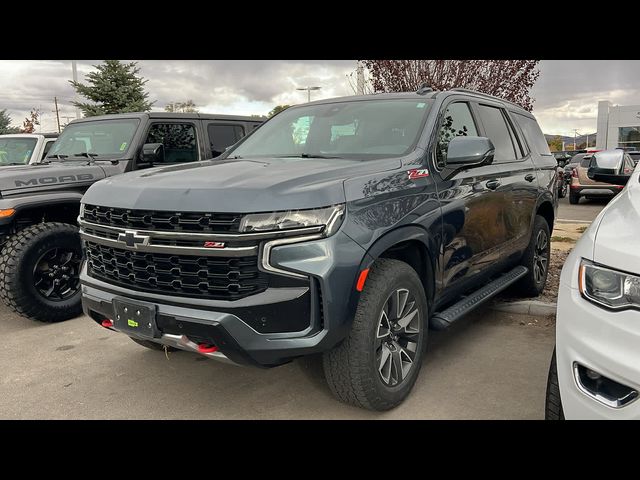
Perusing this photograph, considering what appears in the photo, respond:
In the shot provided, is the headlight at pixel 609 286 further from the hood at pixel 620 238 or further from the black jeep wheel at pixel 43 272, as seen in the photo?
the black jeep wheel at pixel 43 272

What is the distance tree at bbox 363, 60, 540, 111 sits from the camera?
13.0 meters

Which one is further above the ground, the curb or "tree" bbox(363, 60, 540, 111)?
"tree" bbox(363, 60, 540, 111)

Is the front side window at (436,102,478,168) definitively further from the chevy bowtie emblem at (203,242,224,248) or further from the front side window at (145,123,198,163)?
the front side window at (145,123,198,163)

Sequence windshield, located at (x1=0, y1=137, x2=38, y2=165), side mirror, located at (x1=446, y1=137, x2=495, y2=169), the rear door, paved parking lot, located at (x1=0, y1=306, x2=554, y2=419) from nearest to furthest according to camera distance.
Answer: paved parking lot, located at (x1=0, y1=306, x2=554, y2=419), side mirror, located at (x1=446, y1=137, x2=495, y2=169), the rear door, windshield, located at (x1=0, y1=137, x2=38, y2=165)

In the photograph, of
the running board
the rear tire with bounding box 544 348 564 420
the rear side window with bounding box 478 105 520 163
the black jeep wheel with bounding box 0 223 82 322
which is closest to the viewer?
the rear tire with bounding box 544 348 564 420

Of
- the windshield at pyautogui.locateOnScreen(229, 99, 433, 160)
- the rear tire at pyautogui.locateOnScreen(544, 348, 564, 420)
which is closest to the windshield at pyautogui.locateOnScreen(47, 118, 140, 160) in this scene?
the windshield at pyautogui.locateOnScreen(229, 99, 433, 160)

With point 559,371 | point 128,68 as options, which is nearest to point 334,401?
point 559,371

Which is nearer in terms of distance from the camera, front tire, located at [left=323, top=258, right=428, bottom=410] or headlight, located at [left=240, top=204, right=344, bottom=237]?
headlight, located at [left=240, top=204, right=344, bottom=237]

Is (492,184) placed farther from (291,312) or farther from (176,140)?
(176,140)

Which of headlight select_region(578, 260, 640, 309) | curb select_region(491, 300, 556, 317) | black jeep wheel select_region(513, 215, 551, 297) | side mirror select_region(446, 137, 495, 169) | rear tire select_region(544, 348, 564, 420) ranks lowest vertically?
curb select_region(491, 300, 556, 317)

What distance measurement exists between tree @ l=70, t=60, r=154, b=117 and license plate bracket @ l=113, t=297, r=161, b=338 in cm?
2306

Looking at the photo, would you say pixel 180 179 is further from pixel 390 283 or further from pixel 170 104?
pixel 170 104

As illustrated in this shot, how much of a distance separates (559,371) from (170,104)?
1512 inches

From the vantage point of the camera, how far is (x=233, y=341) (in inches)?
97.6
